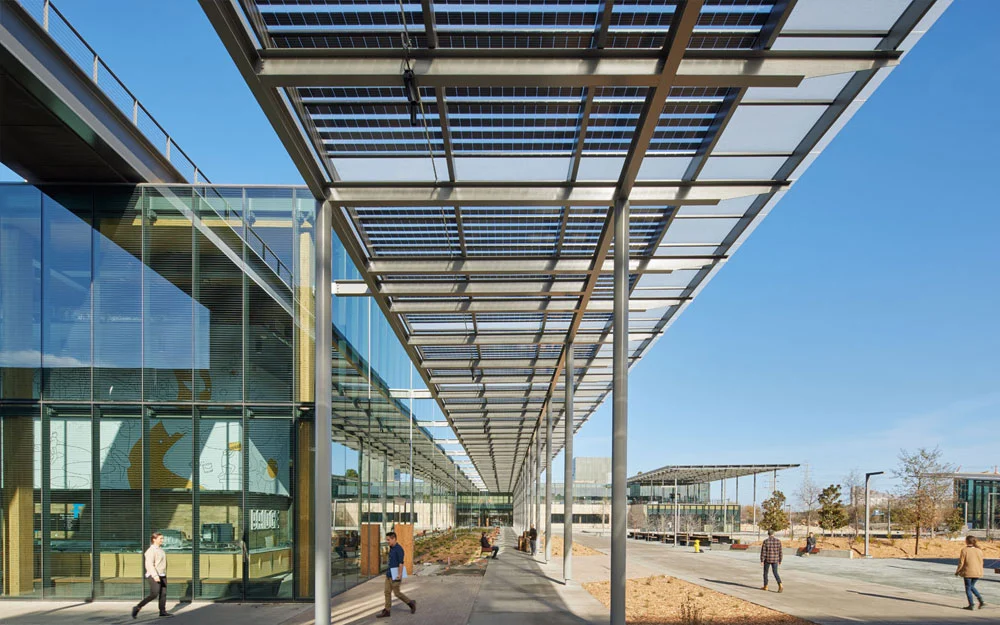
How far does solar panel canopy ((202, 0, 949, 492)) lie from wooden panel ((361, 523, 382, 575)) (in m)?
7.07

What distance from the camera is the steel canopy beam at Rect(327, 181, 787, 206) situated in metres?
13.7

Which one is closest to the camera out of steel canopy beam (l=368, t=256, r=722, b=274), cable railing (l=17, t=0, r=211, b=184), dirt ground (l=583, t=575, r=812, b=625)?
cable railing (l=17, t=0, r=211, b=184)

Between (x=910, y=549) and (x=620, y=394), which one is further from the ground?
(x=620, y=394)

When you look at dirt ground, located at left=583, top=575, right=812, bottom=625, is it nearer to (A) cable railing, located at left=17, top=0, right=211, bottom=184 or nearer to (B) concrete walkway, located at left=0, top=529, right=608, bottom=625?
(B) concrete walkway, located at left=0, top=529, right=608, bottom=625

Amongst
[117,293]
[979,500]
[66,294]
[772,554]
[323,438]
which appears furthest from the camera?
[979,500]

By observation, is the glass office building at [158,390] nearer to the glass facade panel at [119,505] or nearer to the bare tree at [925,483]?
the glass facade panel at [119,505]

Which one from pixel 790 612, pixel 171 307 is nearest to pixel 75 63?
pixel 171 307

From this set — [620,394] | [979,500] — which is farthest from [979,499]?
[620,394]

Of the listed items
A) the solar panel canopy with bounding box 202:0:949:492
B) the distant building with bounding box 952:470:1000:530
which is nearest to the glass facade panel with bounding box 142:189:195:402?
the solar panel canopy with bounding box 202:0:949:492

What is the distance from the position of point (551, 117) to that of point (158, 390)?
34.8 feet

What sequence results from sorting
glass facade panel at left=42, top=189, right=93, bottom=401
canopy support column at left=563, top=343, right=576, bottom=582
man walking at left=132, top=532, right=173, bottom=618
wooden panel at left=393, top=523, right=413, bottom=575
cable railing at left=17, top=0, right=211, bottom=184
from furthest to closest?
wooden panel at left=393, top=523, right=413, bottom=575
canopy support column at left=563, top=343, right=576, bottom=582
glass facade panel at left=42, top=189, right=93, bottom=401
man walking at left=132, top=532, right=173, bottom=618
cable railing at left=17, top=0, right=211, bottom=184

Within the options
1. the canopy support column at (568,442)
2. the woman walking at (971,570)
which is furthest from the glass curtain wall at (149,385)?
the woman walking at (971,570)

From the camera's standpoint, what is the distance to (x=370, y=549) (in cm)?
2331

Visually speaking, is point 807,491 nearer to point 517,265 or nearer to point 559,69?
point 517,265
